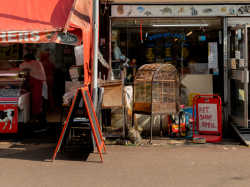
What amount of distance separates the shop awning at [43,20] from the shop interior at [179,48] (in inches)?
86.7

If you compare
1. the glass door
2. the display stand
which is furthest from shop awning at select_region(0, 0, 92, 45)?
the glass door

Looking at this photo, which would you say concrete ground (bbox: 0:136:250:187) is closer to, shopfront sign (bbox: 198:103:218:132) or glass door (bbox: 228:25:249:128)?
shopfront sign (bbox: 198:103:218:132)

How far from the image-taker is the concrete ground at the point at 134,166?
5.32 metres

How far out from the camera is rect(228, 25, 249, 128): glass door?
812 centimetres

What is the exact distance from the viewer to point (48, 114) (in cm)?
1116

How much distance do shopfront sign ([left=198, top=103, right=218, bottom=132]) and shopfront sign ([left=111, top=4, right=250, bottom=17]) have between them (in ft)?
8.01

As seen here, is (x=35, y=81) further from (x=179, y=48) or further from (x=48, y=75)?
(x=179, y=48)

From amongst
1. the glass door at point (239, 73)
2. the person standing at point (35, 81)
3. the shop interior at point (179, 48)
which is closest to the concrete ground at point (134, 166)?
the glass door at point (239, 73)

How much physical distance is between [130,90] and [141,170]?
10.3 feet

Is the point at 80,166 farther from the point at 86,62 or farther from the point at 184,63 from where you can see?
the point at 184,63

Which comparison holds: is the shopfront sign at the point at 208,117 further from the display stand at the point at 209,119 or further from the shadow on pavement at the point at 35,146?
the shadow on pavement at the point at 35,146

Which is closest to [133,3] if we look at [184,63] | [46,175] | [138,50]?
[138,50]

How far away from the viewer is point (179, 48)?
9.70 meters

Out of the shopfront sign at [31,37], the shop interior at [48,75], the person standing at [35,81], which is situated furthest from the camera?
the person standing at [35,81]
